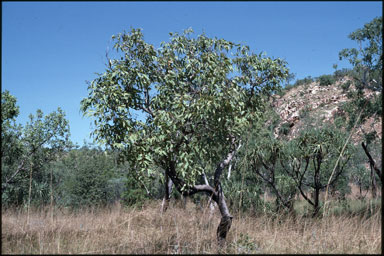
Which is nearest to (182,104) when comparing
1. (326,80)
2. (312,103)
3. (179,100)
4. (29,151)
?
(179,100)

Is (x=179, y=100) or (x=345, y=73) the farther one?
(x=345, y=73)

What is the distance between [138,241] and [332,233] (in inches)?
127

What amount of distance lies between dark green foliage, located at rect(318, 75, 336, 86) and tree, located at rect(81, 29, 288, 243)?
178ft

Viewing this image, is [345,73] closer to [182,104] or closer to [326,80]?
[182,104]

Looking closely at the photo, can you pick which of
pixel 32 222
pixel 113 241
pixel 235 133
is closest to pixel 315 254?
pixel 235 133

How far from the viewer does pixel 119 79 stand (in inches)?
218

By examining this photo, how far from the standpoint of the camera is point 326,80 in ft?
186

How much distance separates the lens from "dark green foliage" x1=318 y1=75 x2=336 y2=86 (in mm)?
56006

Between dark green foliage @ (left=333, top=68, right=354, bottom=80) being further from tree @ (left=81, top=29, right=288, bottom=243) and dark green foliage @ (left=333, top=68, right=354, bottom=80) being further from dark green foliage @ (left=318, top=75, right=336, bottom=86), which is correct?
dark green foliage @ (left=318, top=75, right=336, bottom=86)

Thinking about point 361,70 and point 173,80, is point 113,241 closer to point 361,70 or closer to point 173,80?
point 173,80

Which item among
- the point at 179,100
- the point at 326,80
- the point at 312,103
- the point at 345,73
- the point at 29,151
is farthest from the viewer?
the point at 326,80

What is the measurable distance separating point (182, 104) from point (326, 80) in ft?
189

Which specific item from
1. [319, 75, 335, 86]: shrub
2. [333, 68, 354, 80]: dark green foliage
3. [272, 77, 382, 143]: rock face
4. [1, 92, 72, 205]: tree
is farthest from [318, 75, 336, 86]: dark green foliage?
[1, 92, 72, 205]: tree

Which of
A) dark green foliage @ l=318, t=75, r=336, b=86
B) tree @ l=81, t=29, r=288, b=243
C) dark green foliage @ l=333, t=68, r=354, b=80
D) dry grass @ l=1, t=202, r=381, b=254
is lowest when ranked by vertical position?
dry grass @ l=1, t=202, r=381, b=254
